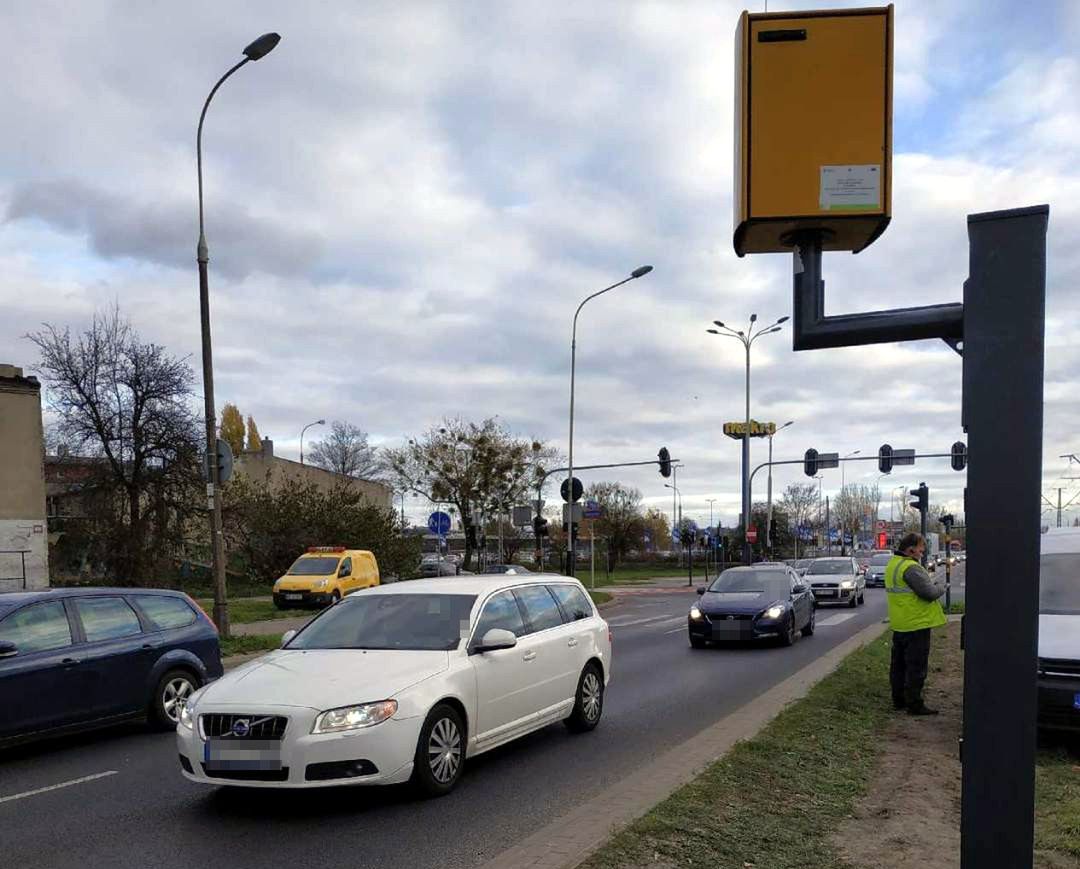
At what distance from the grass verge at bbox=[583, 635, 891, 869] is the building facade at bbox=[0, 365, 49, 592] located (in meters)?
28.4

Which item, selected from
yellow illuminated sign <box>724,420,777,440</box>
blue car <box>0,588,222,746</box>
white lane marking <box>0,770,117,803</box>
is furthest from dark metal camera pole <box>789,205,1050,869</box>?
yellow illuminated sign <box>724,420,777,440</box>

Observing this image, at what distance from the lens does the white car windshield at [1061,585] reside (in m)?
9.16

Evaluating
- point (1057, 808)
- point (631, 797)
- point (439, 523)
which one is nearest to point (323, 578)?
point (439, 523)

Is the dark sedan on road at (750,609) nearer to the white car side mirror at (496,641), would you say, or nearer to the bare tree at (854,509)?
the white car side mirror at (496,641)

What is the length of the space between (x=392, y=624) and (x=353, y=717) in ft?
4.93

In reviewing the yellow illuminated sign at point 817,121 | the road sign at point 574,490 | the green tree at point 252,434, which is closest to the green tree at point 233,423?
the green tree at point 252,434

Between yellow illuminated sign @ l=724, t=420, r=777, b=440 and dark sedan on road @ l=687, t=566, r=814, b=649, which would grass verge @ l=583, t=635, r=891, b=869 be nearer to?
dark sedan on road @ l=687, t=566, r=814, b=649

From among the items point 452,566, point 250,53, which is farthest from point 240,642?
point 452,566

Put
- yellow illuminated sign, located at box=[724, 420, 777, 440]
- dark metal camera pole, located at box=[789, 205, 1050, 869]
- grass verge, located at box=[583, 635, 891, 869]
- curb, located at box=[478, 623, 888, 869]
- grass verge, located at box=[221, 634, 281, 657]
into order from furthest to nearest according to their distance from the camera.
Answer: yellow illuminated sign, located at box=[724, 420, 777, 440] → grass verge, located at box=[221, 634, 281, 657] → curb, located at box=[478, 623, 888, 869] → grass verge, located at box=[583, 635, 891, 869] → dark metal camera pole, located at box=[789, 205, 1050, 869]

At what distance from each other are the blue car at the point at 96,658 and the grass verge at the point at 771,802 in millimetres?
5457

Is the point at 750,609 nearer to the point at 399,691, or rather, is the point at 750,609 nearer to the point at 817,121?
the point at 399,691

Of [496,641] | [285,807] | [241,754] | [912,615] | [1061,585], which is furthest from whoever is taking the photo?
[912,615]

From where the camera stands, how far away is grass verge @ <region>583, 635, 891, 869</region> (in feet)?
17.0

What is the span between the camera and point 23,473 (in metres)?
32.2
